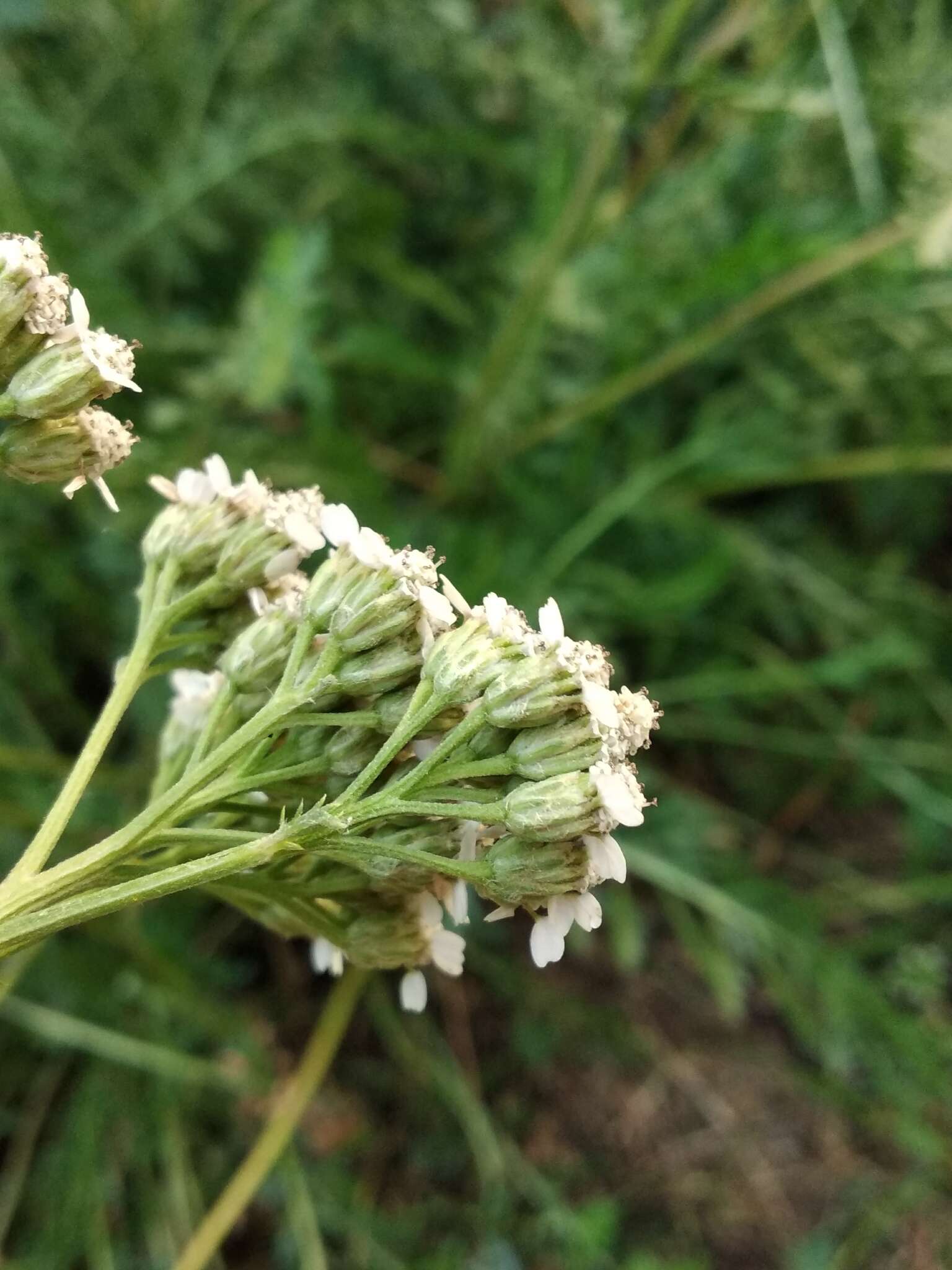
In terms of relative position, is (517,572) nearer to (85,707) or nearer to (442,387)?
(442,387)

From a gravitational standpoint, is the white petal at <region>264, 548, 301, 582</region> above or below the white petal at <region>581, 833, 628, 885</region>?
above

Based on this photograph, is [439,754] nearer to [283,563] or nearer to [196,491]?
[283,563]

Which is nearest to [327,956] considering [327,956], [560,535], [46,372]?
[327,956]

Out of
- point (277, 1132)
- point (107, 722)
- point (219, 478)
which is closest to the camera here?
point (107, 722)

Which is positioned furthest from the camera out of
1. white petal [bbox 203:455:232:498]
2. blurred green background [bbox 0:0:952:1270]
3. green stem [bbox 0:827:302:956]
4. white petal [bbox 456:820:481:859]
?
blurred green background [bbox 0:0:952:1270]

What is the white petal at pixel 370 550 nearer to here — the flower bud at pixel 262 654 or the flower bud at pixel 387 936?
the flower bud at pixel 262 654

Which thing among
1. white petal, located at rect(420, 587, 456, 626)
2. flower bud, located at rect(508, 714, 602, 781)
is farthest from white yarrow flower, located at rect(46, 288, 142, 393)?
flower bud, located at rect(508, 714, 602, 781)

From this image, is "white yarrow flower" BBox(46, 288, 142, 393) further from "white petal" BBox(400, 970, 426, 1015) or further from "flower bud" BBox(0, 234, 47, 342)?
"white petal" BBox(400, 970, 426, 1015)

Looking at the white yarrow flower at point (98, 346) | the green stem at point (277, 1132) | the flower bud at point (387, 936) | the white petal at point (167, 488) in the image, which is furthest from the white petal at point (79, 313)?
the green stem at point (277, 1132)

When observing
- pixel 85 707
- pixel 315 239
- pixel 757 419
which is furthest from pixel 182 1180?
pixel 757 419
